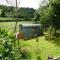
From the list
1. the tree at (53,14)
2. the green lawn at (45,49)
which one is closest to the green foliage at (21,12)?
the tree at (53,14)

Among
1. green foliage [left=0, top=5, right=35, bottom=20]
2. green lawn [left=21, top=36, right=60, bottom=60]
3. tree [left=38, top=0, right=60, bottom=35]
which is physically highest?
tree [left=38, top=0, right=60, bottom=35]

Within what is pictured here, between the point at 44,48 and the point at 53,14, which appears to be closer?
the point at 44,48

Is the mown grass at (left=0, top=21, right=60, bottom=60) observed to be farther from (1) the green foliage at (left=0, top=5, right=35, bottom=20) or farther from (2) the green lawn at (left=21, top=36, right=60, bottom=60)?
(1) the green foliage at (left=0, top=5, right=35, bottom=20)

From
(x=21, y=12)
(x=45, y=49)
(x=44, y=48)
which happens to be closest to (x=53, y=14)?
(x=44, y=48)

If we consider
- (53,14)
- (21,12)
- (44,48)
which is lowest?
(44,48)

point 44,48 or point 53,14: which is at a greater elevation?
point 53,14

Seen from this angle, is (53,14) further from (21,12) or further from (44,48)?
(21,12)

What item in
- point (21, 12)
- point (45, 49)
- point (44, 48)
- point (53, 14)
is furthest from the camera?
point (21, 12)

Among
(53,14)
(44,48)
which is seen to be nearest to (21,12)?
(53,14)

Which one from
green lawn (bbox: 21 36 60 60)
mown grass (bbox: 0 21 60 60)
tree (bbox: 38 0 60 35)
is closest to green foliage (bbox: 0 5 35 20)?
tree (bbox: 38 0 60 35)

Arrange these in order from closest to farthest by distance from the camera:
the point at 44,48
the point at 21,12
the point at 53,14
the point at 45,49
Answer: the point at 45,49
the point at 44,48
the point at 53,14
the point at 21,12

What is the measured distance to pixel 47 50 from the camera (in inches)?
508

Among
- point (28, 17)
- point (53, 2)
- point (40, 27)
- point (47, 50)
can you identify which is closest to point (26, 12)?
point (28, 17)

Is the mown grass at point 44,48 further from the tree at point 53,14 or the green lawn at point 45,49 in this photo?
the tree at point 53,14
